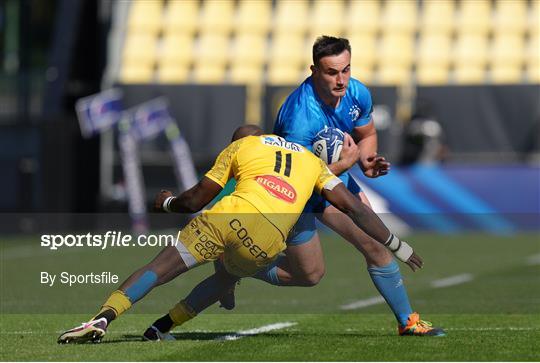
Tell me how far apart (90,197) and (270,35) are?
4.93 m

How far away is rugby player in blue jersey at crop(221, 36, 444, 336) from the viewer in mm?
9289

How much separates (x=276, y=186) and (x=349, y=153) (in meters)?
0.96

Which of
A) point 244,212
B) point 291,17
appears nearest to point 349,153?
point 244,212

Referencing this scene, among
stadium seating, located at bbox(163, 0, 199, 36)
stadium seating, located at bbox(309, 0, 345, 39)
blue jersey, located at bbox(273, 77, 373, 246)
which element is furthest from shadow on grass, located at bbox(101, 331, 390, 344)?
stadium seating, located at bbox(163, 0, 199, 36)

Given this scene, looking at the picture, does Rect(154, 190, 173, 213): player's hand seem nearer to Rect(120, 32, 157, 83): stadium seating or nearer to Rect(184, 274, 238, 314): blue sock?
Rect(184, 274, 238, 314): blue sock

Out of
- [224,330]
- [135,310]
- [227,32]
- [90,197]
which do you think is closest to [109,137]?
[90,197]

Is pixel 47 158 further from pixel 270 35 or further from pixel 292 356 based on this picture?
pixel 292 356

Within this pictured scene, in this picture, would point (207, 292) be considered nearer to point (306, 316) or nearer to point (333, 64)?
point (333, 64)

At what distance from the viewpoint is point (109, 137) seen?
81.3 ft

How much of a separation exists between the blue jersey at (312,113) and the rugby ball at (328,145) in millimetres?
39

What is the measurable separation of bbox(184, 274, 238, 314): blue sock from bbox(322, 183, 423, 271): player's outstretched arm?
37.9 inches

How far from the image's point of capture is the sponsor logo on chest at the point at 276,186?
340 inches

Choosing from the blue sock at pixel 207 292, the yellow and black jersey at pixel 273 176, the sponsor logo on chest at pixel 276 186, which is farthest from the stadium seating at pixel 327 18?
the sponsor logo on chest at pixel 276 186

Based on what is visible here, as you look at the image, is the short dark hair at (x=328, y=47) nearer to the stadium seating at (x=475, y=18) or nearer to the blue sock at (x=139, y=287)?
the blue sock at (x=139, y=287)
